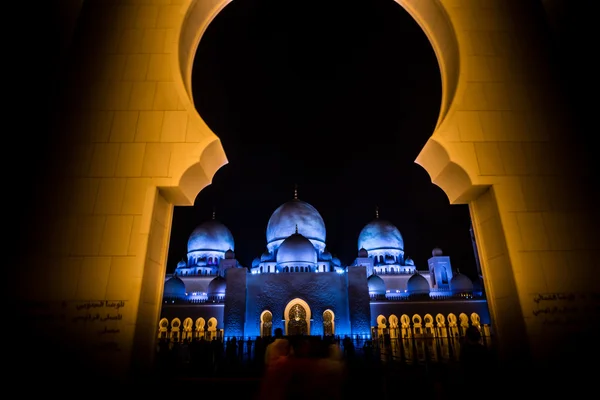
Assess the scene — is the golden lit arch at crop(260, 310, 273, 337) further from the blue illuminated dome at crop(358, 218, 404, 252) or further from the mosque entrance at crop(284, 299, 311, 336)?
the blue illuminated dome at crop(358, 218, 404, 252)

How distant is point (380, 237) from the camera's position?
3056 centimetres

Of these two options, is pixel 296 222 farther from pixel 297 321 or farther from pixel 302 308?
pixel 297 321

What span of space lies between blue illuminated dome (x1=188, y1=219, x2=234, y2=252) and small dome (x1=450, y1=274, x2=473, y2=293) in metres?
19.7

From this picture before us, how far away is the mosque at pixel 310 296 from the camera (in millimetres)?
20281

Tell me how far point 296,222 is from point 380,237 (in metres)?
8.59

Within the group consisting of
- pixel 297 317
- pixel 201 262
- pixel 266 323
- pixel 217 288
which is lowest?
pixel 266 323

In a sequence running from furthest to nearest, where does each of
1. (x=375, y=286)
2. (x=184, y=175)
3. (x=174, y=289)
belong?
(x=174, y=289) → (x=375, y=286) → (x=184, y=175)

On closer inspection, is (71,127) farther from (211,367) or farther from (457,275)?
(457,275)

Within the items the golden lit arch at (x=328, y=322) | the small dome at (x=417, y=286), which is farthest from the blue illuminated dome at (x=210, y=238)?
the small dome at (x=417, y=286)

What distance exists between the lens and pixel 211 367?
215 inches

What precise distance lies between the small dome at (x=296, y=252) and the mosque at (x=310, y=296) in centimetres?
7

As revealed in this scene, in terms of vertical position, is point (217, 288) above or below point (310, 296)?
above

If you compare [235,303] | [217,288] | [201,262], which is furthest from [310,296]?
[201,262]

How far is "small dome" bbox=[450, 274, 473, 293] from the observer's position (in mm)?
26094
